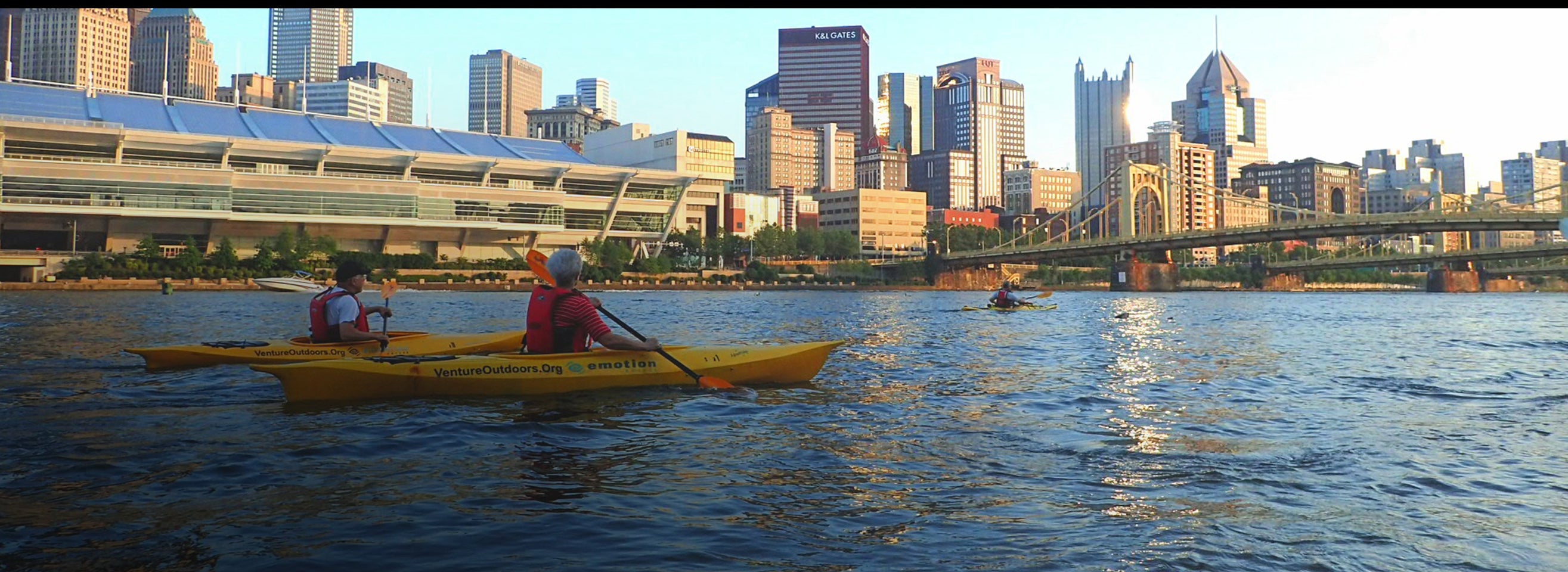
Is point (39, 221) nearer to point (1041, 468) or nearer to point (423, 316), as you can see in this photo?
point (423, 316)

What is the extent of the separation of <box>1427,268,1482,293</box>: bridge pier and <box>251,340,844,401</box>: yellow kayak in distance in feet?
362

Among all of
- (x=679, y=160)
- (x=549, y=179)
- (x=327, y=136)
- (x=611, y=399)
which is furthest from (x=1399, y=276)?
Result: (x=611, y=399)

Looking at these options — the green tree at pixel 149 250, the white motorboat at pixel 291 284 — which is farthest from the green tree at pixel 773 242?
the green tree at pixel 149 250

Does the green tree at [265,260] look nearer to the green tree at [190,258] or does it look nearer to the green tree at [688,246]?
the green tree at [190,258]

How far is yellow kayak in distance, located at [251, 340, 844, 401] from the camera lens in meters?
10.8

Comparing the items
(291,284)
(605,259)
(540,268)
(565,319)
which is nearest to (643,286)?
(605,259)

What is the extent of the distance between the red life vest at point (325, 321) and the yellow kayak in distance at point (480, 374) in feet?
6.74

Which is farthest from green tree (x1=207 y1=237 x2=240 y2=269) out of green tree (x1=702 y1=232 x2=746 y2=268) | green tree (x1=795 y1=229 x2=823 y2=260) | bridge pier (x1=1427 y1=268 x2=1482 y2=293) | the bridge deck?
bridge pier (x1=1427 y1=268 x2=1482 y2=293)

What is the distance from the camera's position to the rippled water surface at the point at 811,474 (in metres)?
5.61

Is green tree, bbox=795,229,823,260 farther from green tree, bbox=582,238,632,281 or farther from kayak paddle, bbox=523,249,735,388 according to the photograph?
kayak paddle, bbox=523,249,735,388

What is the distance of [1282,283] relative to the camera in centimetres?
11325

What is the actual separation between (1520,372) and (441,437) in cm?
1734

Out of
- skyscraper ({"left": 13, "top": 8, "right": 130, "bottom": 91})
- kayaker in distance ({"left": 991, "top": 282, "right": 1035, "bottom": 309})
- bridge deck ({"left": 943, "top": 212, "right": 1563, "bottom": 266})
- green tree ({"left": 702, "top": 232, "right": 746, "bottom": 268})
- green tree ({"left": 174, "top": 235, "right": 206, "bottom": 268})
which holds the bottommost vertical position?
kayaker in distance ({"left": 991, "top": 282, "right": 1035, "bottom": 309})

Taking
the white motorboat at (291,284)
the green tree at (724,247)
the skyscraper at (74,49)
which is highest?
the skyscraper at (74,49)
